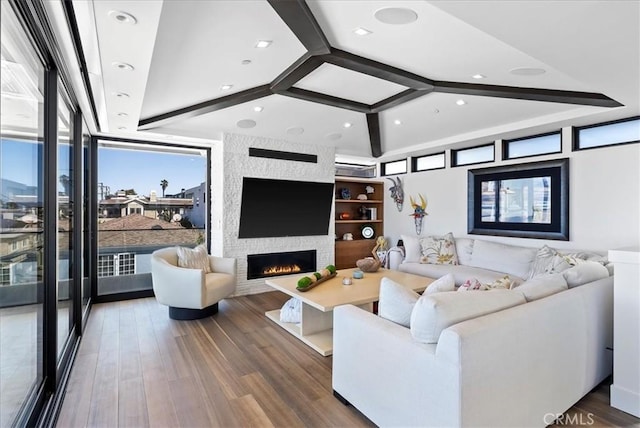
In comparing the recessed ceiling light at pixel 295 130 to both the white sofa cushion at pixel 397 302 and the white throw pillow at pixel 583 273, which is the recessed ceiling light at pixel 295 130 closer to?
the white sofa cushion at pixel 397 302

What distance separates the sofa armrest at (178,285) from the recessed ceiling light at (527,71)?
3963mm

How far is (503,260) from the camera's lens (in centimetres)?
461

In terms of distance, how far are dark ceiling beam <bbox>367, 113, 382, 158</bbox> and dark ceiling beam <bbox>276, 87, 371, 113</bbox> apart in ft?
1.37

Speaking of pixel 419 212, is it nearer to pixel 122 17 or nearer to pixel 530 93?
pixel 530 93

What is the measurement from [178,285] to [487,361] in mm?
3404

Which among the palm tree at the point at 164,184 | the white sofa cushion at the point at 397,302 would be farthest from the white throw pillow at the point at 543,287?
the palm tree at the point at 164,184

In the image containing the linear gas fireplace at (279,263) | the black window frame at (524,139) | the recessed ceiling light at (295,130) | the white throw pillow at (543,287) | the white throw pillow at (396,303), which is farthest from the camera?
the linear gas fireplace at (279,263)

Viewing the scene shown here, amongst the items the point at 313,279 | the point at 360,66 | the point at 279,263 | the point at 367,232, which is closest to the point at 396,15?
the point at 360,66

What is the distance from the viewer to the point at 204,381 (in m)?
2.67

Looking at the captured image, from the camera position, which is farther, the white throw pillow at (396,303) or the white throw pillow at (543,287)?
the white throw pillow at (543,287)

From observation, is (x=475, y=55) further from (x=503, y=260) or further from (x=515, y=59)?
(x=503, y=260)

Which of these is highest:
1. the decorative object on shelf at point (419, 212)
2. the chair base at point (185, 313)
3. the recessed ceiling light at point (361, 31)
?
the recessed ceiling light at point (361, 31)

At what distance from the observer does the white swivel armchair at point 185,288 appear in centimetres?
391

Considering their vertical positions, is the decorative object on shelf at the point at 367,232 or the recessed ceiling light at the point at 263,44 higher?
the recessed ceiling light at the point at 263,44
